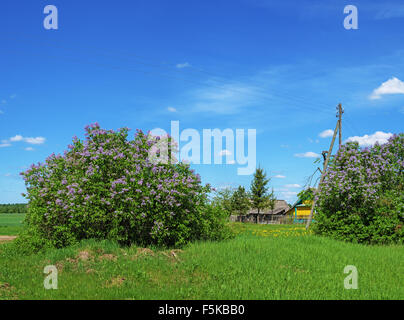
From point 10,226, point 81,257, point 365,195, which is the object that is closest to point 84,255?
point 81,257

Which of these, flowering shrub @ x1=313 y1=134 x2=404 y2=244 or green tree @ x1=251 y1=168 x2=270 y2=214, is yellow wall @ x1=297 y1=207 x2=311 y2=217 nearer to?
green tree @ x1=251 y1=168 x2=270 y2=214

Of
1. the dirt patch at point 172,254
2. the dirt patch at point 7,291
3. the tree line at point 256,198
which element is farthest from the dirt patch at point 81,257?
the tree line at point 256,198

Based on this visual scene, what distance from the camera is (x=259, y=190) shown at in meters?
61.1

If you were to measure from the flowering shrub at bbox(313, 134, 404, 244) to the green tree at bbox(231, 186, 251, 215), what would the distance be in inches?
1791

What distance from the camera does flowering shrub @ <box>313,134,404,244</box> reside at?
16469 millimetres

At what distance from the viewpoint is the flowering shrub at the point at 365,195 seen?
54.0 ft

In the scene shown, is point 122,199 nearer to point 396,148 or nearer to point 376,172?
point 376,172

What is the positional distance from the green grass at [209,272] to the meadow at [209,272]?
0.02 meters

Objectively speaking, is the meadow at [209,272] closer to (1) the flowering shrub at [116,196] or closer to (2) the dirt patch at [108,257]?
(2) the dirt patch at [108,257]

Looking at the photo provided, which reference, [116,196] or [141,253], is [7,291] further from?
[116,196]

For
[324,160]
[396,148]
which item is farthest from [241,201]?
[396,148]

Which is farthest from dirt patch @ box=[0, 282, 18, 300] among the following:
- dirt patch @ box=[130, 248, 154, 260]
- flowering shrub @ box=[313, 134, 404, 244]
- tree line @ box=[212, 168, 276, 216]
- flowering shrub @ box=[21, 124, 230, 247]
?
tree line @ box=[212, 168, 276, 216]

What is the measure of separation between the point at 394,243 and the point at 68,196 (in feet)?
45.5
